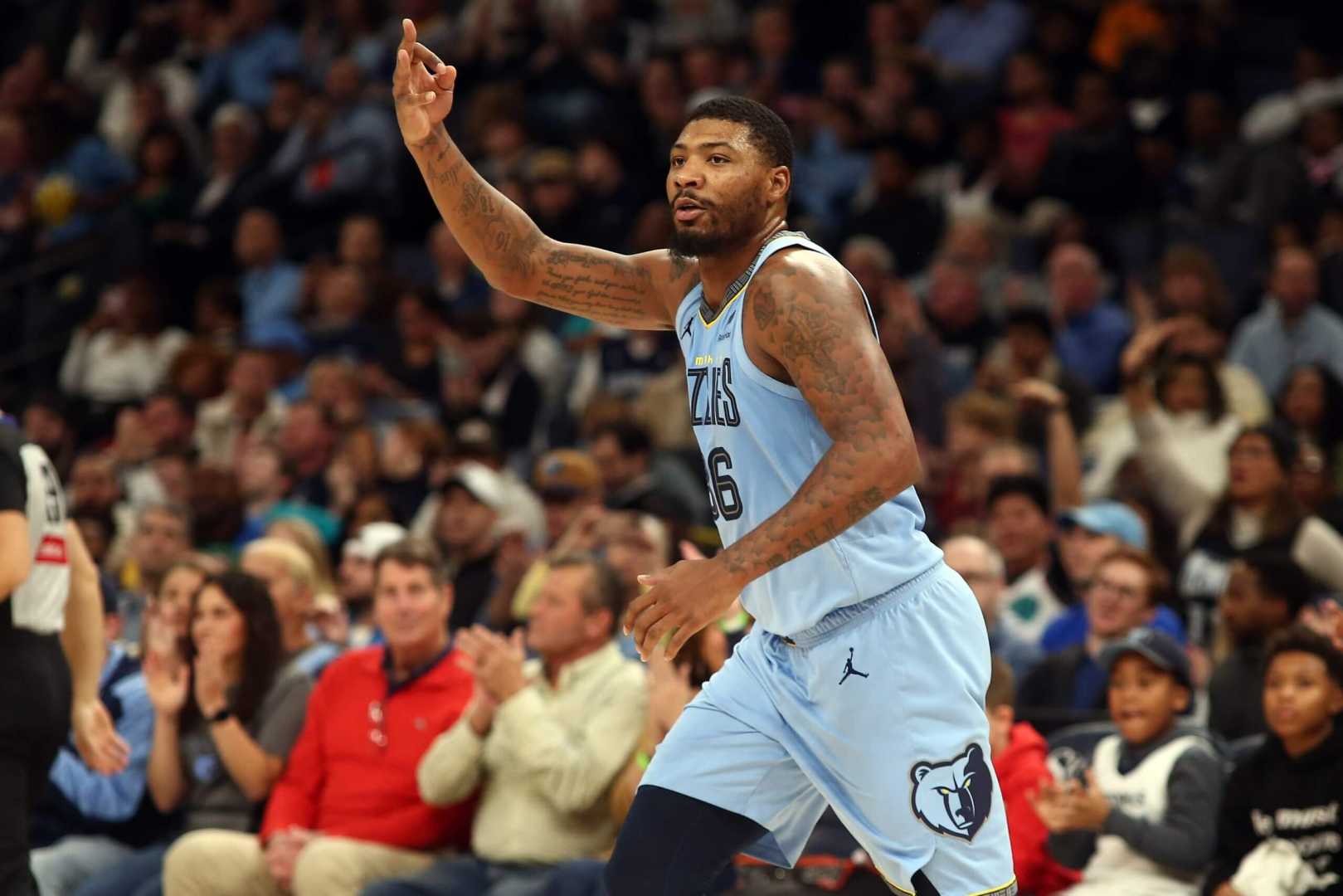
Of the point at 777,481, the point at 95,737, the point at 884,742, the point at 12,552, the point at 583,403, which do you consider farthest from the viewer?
the point at 583,403

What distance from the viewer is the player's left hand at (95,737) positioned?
18.7 feet

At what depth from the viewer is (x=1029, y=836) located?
6.36m

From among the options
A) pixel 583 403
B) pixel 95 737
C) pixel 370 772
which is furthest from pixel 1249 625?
pixel 583 403

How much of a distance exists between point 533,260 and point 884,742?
59.9 inches

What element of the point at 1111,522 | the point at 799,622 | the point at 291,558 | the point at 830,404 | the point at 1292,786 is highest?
the point at 830,404

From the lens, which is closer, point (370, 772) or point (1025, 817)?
point (1025, 817)

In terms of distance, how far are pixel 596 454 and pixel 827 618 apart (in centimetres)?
605

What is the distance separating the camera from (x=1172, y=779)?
6.25 metres

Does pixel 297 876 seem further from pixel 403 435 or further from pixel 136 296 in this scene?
pixel 136 296

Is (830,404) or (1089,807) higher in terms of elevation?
(830,404)

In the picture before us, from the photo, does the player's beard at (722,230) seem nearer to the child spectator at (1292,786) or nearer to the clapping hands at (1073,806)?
the clapping hands at (1073,806)

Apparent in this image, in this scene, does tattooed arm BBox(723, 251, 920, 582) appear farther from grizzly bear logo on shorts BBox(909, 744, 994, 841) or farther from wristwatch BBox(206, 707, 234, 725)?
wristwatch BBox(206, 707, 234, 725)

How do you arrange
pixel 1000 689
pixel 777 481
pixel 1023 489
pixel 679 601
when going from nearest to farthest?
pixel 679 601 → pixel 777 481 → pixel 1000 689 → pixel 1023 489

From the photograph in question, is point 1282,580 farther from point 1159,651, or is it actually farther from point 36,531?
point 36,531
